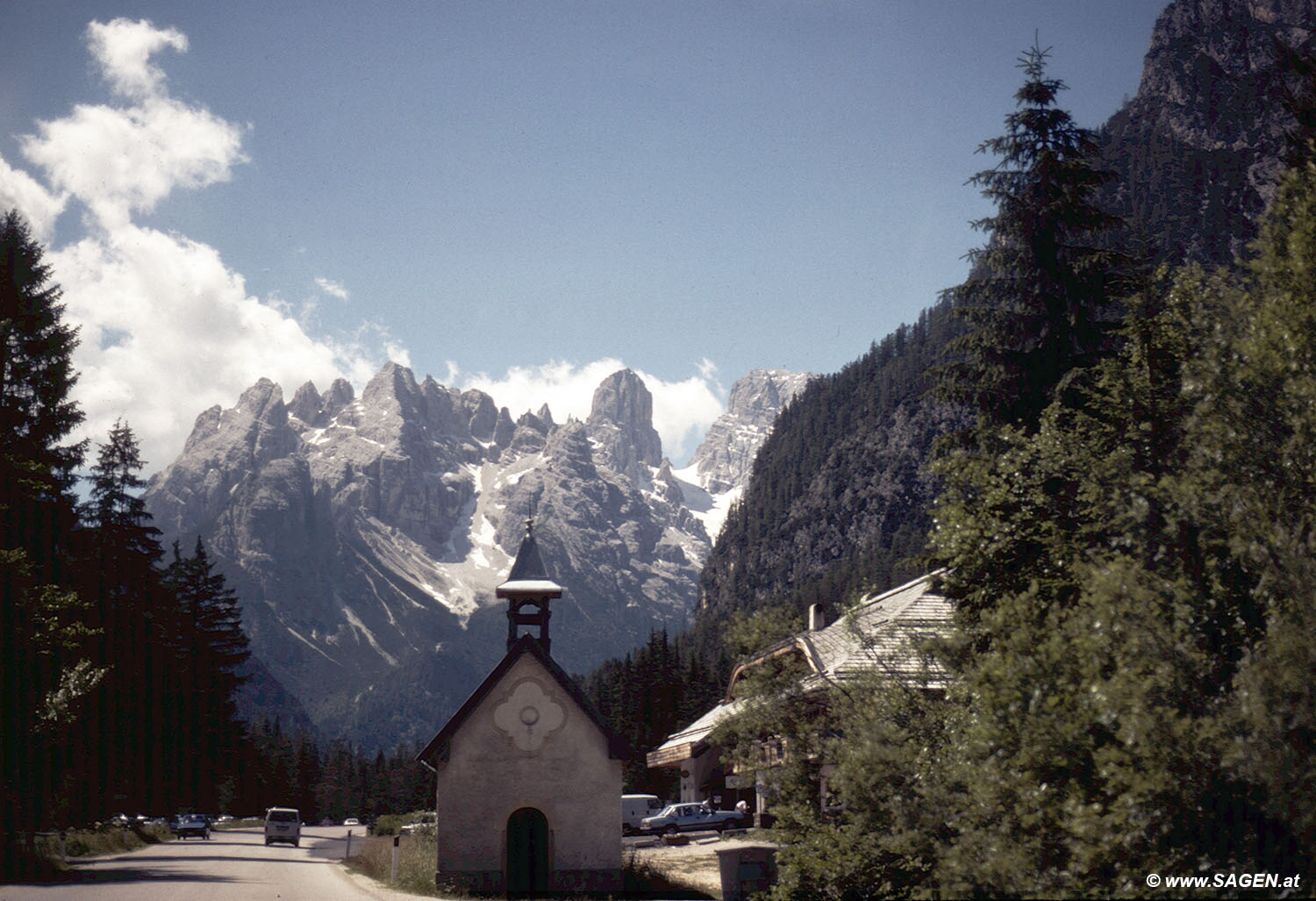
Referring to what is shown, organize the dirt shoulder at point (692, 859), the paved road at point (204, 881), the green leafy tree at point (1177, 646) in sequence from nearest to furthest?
1. the green leafy tree at point (1177, 646)
2. the paved road at point (204, 881)
3. the dirt shoulder at point (692, 859)

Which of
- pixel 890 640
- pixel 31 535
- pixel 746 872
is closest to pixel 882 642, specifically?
pixel 890 640

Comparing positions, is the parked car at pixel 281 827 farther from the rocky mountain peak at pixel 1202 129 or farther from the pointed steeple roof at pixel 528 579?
the rocky mountain peak at pixel 1202 129

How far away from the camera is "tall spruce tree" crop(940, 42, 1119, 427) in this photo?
70.8 ft

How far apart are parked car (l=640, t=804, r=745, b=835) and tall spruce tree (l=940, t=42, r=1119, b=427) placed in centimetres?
3423

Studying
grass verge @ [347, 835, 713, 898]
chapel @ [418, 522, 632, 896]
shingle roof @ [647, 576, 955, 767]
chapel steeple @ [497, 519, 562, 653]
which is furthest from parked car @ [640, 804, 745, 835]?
chapel @ [418, 522, 632, 896]

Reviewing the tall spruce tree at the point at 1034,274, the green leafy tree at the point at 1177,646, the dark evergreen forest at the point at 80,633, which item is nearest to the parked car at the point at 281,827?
the dark evergreen forest at the point at 80,633

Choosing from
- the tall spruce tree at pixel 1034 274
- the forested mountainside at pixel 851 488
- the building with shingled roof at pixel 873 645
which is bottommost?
the building with shingled roof at pixel 873 645

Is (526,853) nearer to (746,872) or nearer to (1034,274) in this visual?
(746,872)

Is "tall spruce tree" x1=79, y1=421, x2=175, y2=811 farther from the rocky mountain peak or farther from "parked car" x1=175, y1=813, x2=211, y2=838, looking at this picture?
the rocky mountain peak

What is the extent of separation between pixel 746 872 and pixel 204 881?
13683mm

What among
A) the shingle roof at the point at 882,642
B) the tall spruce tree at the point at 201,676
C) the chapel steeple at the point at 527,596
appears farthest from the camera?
the tall spruce tree at the point at 201,676

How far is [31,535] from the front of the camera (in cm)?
2944

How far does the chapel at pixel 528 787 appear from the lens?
2570cm

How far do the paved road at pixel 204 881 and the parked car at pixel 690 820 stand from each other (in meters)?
17.1
